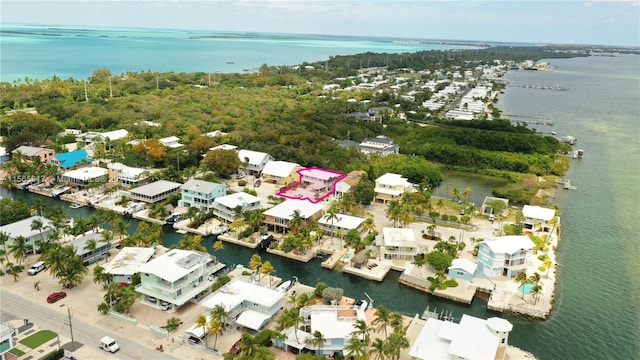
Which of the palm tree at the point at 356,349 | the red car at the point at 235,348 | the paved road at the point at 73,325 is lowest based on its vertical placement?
the paved road at the point at 73,325

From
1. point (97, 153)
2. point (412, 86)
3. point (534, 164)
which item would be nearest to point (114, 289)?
point (97, 153)

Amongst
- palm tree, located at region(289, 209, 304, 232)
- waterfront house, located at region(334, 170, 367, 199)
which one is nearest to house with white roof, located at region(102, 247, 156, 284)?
palm tree, located at region(289, 209, 304, 232)

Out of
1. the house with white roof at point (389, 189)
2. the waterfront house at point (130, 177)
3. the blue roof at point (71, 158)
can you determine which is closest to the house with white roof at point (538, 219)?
the house with white roof at point (389, 189)

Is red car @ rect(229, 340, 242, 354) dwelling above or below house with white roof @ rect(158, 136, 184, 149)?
below

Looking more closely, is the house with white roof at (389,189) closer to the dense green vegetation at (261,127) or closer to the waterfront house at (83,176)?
the dense green vegetation at (261,127)

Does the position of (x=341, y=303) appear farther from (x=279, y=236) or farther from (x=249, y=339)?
(x=279, y=236)

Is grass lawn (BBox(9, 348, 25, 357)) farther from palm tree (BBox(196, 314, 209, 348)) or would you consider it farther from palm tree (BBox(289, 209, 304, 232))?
palm tree (BBox(289, 209, 304, 232))
